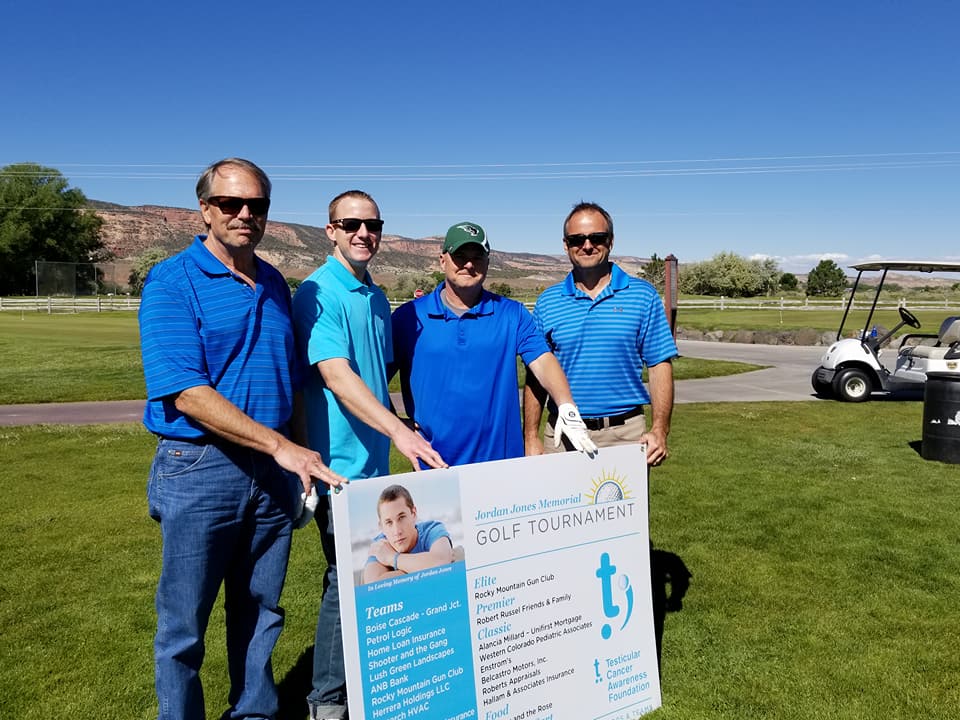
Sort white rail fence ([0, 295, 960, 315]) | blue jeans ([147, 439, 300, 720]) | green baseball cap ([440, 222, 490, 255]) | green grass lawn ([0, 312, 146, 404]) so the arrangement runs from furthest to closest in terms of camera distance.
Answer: white rail fence ([0, 295, 960, 315])
green grass lawn ([0, 312, 146, 404])
green baseball cap ([440, 222, 490, 255])
blue jeans ([147, 439, 300, 720])

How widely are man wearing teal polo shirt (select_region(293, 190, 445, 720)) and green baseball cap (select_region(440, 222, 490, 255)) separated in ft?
0.90

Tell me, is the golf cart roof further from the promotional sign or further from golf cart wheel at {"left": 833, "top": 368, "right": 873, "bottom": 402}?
the promotional sign

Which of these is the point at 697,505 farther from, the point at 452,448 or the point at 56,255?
the point at 56,255

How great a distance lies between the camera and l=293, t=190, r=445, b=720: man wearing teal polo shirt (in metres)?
2.67

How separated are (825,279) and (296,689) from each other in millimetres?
90054

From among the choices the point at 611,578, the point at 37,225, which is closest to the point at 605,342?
the point at 611,578

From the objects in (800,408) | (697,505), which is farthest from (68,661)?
(800,408)

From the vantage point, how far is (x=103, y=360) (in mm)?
17781

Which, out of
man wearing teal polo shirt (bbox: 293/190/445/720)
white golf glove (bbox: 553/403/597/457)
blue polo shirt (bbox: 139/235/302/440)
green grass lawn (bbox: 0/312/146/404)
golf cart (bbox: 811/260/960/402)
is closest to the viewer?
blue polo shirt (bbox: 139/235/302/440)

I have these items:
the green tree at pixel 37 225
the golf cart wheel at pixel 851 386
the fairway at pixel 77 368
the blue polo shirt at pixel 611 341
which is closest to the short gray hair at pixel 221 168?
the blue polo shirt at pixel 611 341

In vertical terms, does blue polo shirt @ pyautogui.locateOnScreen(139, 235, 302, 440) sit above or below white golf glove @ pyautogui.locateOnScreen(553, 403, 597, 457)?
→ above

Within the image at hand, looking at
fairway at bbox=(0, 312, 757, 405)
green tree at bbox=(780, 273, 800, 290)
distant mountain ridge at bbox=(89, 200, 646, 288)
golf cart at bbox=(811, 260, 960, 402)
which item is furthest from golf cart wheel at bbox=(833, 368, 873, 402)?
distant mountain ridge at bbox=(89, 200, 646, 288)

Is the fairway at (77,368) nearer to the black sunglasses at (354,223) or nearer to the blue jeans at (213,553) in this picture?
the black sunglasses at (354,223)

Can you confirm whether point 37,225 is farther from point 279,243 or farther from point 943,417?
point 943,417
